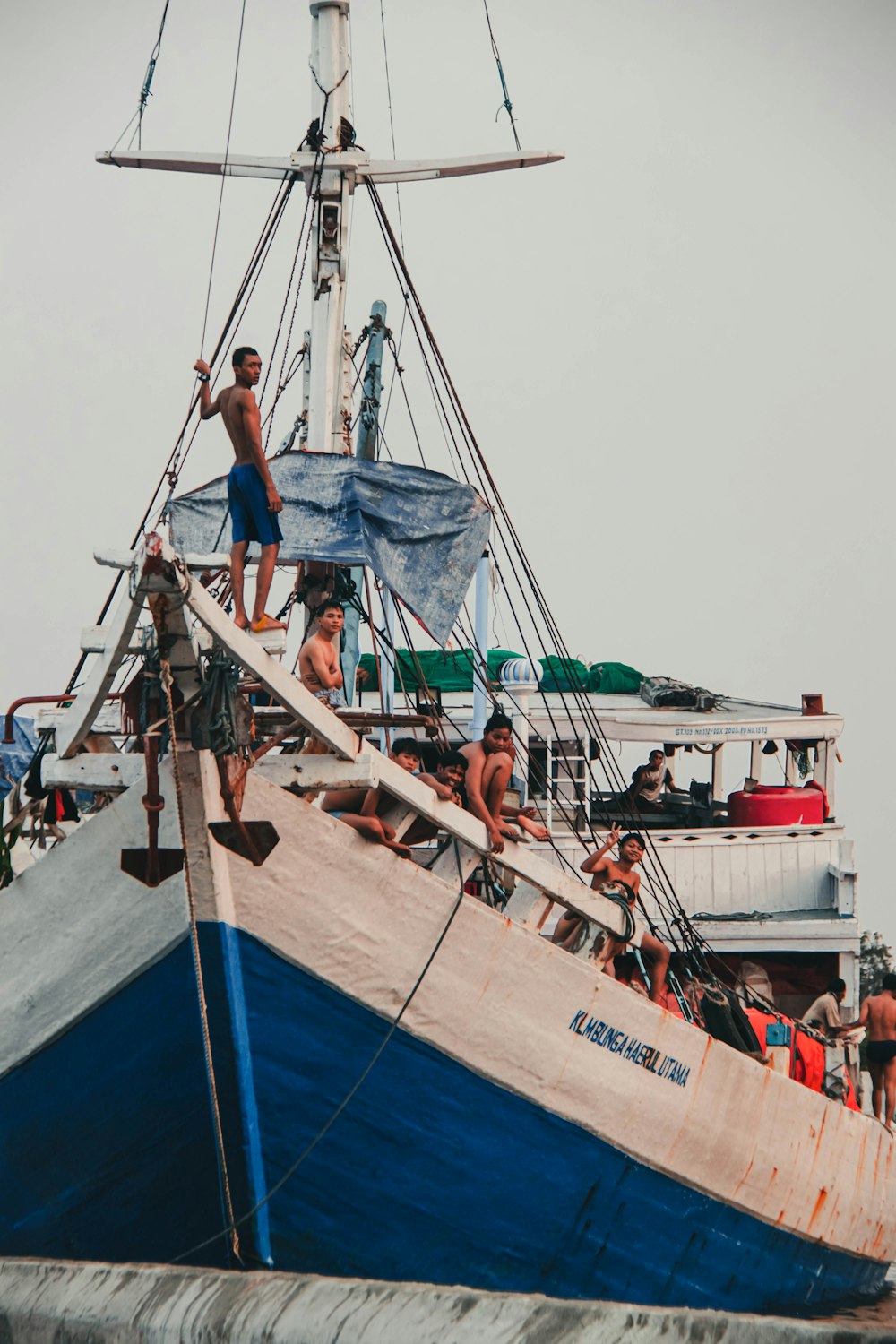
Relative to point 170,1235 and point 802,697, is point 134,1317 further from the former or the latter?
point 802,697

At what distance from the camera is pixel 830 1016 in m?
14.3

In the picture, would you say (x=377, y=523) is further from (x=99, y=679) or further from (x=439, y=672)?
(x=439, y=672)

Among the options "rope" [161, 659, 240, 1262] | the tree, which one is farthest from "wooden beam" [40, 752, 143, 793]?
the tree

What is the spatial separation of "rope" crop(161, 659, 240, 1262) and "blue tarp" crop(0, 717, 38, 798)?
5.40 metres

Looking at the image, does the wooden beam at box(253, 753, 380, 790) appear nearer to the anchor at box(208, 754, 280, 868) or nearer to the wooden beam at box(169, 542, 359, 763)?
the wooden beam at box(169, 542, 359, 763)

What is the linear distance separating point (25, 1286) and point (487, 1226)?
3875mm

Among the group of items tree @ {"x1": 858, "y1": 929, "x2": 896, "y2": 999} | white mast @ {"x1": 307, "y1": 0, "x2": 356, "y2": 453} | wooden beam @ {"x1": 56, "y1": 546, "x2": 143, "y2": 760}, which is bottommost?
tree @ {"x1": 858, "y1": 929, "x2": 896, "y2": 999}

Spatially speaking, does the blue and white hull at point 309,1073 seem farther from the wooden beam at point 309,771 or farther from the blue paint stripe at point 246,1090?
the wooden beam at point 309,771

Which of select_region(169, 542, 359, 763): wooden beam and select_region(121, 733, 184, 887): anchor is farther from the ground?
select_region(169, 542, 359, 763): wooden beam

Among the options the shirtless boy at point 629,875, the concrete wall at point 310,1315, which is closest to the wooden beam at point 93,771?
the concrete wall at point 310,1315

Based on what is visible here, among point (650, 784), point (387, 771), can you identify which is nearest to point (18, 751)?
point (650, 784)

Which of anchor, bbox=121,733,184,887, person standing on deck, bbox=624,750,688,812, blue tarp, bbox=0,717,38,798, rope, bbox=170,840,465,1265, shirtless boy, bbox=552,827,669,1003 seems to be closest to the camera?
anchor, bbox=121,733,184,887

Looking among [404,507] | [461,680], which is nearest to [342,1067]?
[404,507]

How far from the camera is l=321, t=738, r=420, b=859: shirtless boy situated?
26.1ft
